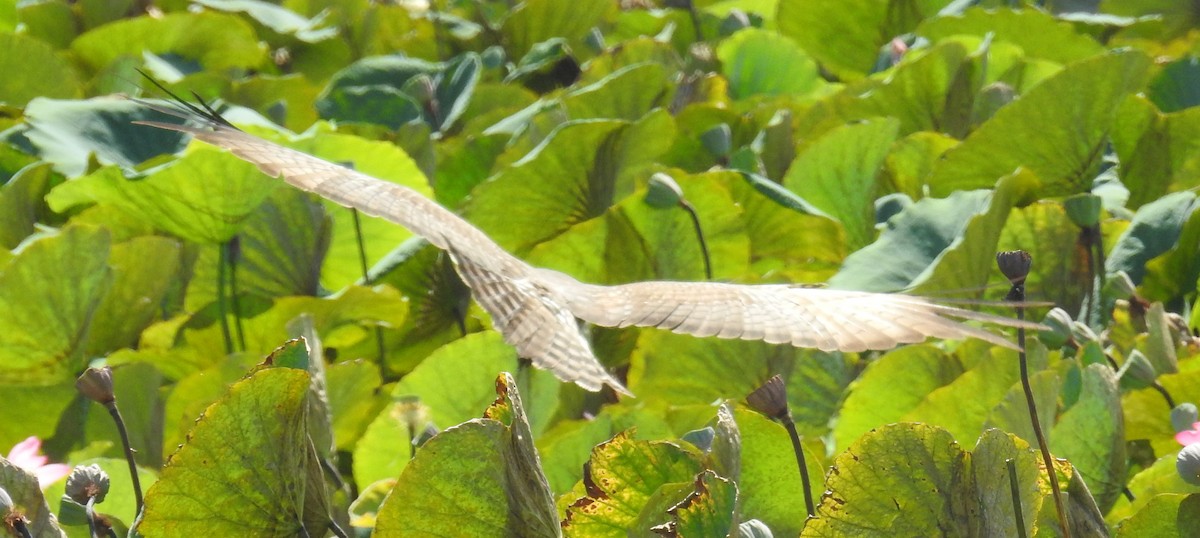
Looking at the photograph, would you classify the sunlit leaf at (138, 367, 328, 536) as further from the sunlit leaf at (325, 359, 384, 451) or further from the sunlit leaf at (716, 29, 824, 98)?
the sunlit leaf at (716, 29, 824, 98)

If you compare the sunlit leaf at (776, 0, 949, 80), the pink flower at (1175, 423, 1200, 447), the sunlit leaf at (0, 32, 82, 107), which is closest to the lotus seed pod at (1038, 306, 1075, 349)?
the pink flower at (1175, 423, 1200, 447)

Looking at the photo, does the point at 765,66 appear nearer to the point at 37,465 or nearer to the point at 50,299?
the point at 50,299

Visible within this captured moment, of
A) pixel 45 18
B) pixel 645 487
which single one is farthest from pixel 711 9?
pixel 645 487

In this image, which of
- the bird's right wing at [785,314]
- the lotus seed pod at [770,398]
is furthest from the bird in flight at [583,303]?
the lotus seed pod at [770,398]

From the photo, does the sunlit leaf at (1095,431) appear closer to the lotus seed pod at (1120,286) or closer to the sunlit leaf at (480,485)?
the lotus seed pod at (1120,286)

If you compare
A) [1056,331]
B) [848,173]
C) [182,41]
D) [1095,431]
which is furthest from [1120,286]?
[182,41]

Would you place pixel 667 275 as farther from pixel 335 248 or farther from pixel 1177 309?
pixel 1177 309
